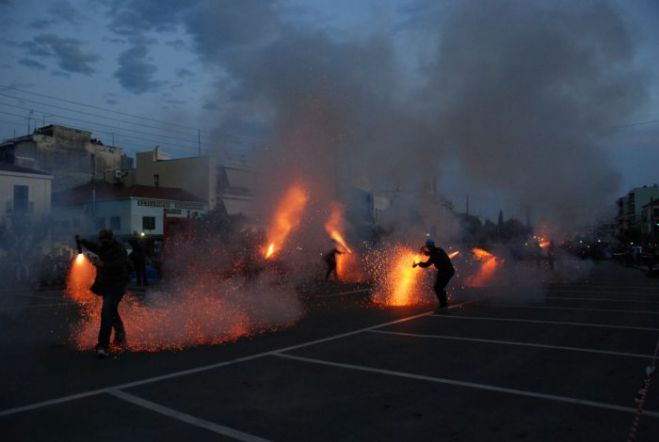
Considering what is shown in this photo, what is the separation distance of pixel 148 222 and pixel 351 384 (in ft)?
57.2

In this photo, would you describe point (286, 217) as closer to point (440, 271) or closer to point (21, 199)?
point (440, 271)

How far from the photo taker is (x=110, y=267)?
744 cm

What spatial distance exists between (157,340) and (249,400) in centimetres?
321

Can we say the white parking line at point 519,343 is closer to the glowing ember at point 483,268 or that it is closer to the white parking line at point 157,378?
the white parking line at point 157,378

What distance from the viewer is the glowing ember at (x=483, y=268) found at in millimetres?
17969

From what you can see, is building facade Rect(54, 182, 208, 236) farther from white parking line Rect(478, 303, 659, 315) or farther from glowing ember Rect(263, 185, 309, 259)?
white parking line Rect(478, 303, 659, 315)

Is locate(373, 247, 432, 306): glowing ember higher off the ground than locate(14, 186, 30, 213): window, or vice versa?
locate(14, 186, 30, 213): window

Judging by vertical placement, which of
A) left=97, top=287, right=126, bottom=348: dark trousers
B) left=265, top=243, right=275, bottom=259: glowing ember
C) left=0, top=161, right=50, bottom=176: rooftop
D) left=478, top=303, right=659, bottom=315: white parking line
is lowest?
left=478, top=303, right=659, bottom=315: white parking line

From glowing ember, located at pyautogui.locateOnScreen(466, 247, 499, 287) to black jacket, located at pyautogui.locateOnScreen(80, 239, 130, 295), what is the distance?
12690 mm

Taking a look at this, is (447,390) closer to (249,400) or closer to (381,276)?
(249,400)

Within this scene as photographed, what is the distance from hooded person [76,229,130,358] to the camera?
7.29 m

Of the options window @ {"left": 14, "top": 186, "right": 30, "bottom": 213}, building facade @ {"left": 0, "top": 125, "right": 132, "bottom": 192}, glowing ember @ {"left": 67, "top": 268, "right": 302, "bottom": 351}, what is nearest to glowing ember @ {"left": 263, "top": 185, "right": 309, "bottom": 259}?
glowing ember @ {"left": 67, "top": 268, "right": 302, "bottom": 351}

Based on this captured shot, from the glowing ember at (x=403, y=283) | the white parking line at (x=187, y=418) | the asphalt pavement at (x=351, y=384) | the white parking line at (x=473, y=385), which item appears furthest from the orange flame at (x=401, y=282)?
the white parking line at (x=187, y=418)

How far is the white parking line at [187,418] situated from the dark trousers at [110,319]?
1826mm
